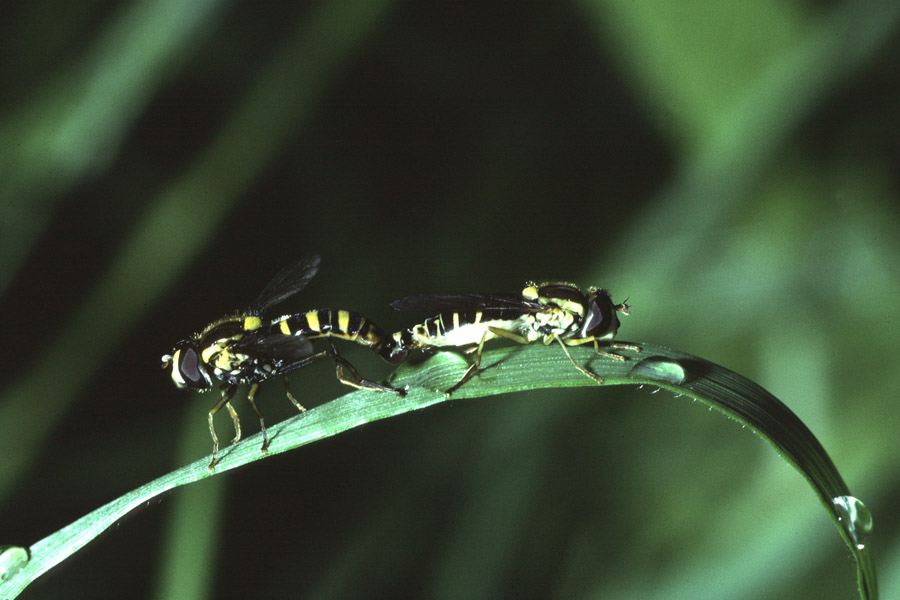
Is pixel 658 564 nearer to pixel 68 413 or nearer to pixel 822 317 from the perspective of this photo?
pixel 822 317

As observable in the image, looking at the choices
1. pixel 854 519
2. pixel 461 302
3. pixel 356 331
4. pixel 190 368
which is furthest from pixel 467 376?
pixel 190 368

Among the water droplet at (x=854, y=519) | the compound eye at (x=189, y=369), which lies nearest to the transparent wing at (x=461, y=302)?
the compound eye at (x=189, y=369)

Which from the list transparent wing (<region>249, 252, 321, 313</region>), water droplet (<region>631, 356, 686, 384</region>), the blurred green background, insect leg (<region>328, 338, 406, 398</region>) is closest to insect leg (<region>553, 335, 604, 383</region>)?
water droplet (<region>631, 356, 686, 384</region>)

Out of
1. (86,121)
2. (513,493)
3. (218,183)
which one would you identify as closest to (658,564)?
(513,493)

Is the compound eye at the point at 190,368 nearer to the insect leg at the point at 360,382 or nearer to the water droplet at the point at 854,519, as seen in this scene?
the insect leg at the point at 360,382

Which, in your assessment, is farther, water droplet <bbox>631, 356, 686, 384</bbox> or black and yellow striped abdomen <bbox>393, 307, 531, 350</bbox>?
black and yellow striped abdomen <bbox>393, 307, 531, 350</bbox>

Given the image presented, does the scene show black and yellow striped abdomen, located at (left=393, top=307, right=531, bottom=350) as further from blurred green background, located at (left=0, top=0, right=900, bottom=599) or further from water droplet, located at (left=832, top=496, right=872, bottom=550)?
→ water droplet, located at (left=832, top=496, right=872, bottom=550)
